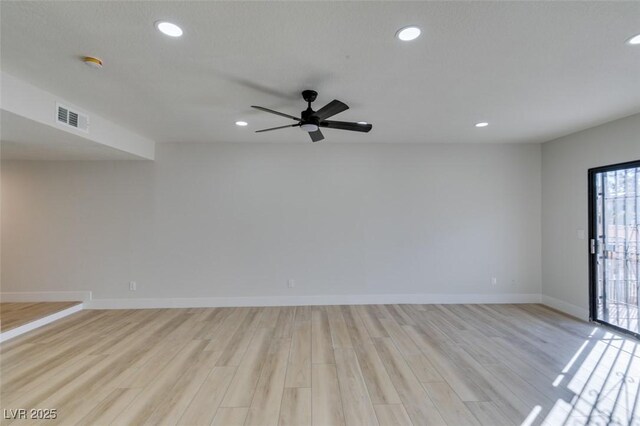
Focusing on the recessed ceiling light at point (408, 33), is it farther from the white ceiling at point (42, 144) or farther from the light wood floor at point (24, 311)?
the light wood floor at point (24, 311)

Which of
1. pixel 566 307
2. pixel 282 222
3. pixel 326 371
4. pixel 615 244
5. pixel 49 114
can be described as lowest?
pixel 326 371

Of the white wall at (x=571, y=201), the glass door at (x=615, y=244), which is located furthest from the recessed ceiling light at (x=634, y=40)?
the glass door at (x=615, y=244)

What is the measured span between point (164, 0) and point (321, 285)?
4.04m

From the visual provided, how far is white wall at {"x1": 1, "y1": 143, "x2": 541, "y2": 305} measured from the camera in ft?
14.7

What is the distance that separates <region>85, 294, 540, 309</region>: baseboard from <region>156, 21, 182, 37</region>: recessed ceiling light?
3.80 m

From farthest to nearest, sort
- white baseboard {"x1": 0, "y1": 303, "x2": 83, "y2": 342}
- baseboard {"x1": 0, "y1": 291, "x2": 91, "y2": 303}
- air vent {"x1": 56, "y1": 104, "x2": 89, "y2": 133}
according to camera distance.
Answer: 1. baseboard {"x1": 0, "y1": 291, "x2": 91, "y2": 303}
2. white baseboard {"x1": 0, "y1": 303, "x2": 83, "y2": 342}
3. air vent {"x1": 56, "y1": 104, "x2": 89, "y2": 133}

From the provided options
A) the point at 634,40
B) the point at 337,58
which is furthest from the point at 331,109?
the point at 634,40

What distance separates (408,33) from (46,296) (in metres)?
6.26

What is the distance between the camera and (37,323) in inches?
145

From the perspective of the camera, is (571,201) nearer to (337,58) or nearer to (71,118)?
(337,58)

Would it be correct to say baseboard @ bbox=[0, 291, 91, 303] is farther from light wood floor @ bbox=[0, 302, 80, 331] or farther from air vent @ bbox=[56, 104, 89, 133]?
air vent @ bbox=[56, 104, 89, 133]

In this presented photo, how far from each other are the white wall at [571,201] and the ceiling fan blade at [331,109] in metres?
3.74

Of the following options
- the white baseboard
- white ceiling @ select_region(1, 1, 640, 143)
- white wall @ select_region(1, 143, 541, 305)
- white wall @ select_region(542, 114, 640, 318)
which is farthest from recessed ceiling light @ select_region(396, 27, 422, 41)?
the white baseboard

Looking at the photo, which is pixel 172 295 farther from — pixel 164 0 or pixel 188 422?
pixel 164 0
